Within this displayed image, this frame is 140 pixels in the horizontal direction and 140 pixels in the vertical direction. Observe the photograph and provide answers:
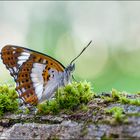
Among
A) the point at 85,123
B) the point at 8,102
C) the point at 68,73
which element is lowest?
the point at 85,123

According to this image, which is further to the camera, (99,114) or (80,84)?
(80,84)

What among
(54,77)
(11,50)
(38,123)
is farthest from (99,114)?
(11,50)

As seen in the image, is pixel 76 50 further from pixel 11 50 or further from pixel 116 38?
pixel 11 50

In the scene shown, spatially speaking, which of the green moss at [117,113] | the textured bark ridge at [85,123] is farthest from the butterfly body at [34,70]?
the green moss at [117,113]

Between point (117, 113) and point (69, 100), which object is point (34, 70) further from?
point (117, 113)

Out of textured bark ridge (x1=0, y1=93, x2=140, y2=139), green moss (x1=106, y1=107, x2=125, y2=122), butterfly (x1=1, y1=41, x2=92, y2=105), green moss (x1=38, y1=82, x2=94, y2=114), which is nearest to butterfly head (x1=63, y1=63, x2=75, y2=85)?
butterfly (x1=1, y1=41, x2=92, y2=105)

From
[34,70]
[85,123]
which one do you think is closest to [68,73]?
[34,70]

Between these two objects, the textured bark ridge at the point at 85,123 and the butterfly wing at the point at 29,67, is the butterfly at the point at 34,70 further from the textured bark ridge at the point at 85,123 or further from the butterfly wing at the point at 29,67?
the textured bark ridge at the point at 85,123

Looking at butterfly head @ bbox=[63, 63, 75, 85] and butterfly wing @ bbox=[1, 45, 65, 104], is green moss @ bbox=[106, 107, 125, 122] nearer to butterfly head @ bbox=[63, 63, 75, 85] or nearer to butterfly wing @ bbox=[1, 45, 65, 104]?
butterfly head @ bbox=[63, 63, 75, 85]
